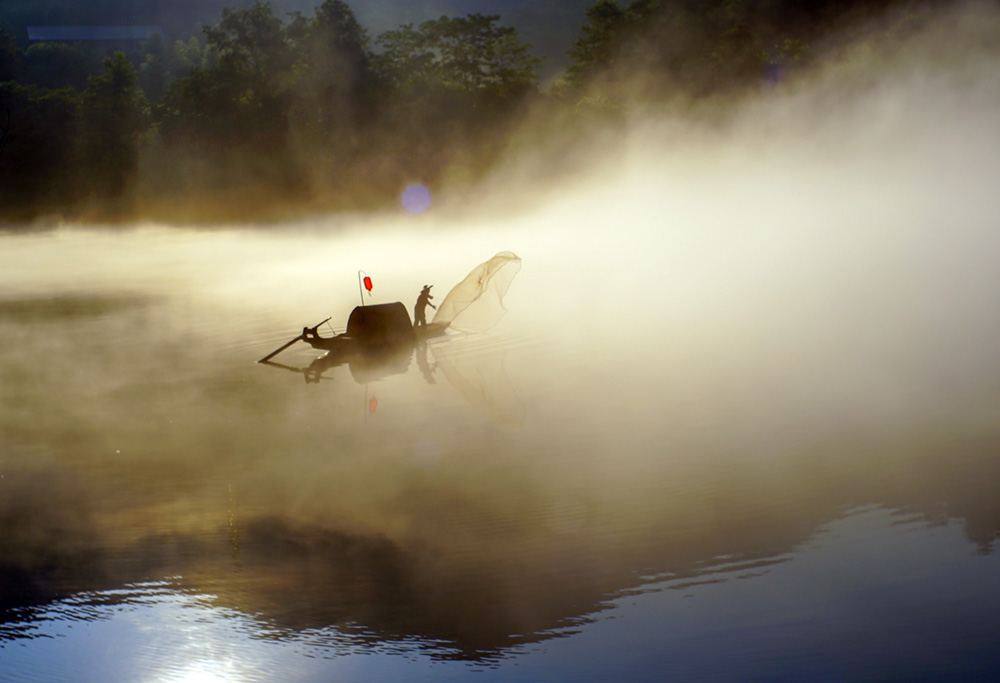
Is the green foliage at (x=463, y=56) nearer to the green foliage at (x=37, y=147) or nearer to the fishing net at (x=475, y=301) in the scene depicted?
the green foliage at (x=37, y=147)

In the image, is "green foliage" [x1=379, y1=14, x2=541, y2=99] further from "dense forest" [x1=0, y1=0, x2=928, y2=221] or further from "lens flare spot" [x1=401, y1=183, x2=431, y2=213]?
"lens flare spot" [x1=401, y1=183, x2=431, y2=213]

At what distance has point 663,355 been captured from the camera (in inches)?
460

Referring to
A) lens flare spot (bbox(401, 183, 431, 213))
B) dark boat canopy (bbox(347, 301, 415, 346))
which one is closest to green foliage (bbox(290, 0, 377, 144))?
lens flare spot (bbox(401, 183, 431, 213))

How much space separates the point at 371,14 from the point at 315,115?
94.4 m

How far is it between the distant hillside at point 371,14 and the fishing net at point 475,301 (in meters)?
81.9

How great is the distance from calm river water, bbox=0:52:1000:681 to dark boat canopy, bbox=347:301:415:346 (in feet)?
1.32

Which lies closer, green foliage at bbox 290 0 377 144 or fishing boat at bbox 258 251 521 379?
fishing boat at bbox 258 251 521 379

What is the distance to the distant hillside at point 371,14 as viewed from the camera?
9912 cm

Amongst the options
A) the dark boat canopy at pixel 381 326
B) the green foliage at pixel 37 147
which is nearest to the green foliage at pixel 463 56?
the green foliage at pixel 37 147

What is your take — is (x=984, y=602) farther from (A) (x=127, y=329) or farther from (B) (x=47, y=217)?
(B) (x=47, y=217)

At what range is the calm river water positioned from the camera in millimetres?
5145

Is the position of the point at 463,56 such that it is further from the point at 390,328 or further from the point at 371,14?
the point at 371,14

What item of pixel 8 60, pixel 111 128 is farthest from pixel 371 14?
pixel 111 128

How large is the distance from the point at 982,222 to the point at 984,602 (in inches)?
885
